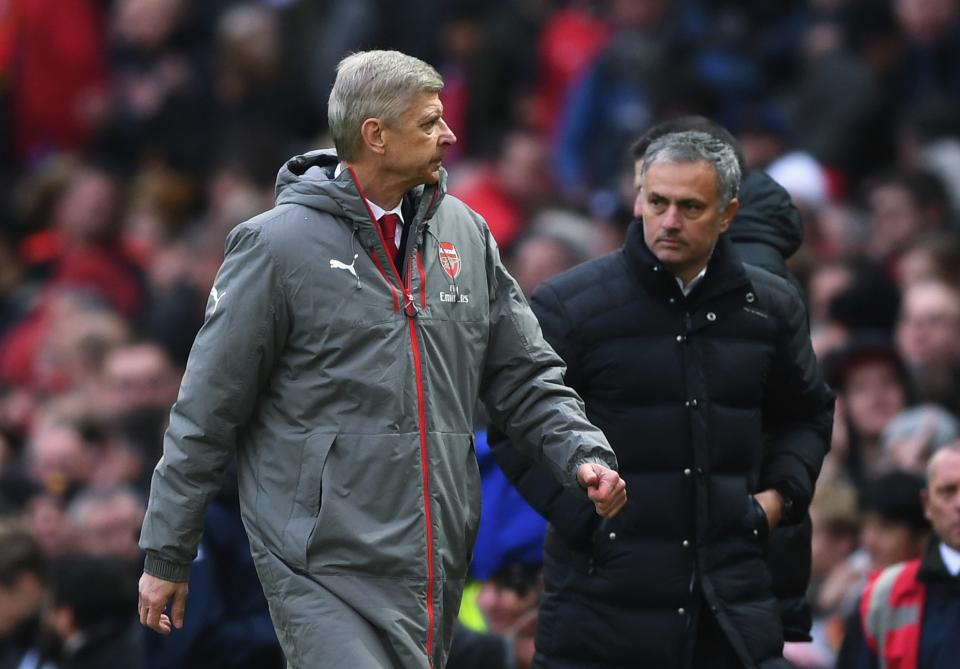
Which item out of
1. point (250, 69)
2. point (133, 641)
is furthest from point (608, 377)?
point (250, 69)

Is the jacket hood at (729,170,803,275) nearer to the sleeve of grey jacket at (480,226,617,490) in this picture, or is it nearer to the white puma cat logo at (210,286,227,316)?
the sleeve of grey jacket at (480,226,617,490)

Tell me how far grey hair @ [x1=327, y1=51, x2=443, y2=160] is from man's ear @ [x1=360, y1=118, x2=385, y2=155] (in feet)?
0.05

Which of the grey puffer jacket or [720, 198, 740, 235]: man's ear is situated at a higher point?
[720, 198, 740, 235]: man's ear

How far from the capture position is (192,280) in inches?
539

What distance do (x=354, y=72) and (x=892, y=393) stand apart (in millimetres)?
4408

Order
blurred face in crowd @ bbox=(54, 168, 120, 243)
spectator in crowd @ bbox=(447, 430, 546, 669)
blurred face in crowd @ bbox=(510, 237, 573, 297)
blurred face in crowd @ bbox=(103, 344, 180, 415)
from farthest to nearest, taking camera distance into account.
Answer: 1. blurred face in crowd @ bbox=(54, 168, 120, 243)
2. blurred face in crowd @ bbox=(103, 344, 180, 415)
3. blurred face in crowd @ bbox=(510, 237, 573, 297)
4. spectator in crowd @ bbox=(447, 430, 546, 669)

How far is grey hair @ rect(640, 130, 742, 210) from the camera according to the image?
21.1 ft

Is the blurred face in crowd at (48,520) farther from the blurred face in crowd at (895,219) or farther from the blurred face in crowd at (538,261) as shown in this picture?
the blurred face in crowd at (895,219)

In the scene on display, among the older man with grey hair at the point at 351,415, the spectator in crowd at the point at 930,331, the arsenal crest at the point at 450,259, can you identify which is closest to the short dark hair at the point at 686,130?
the arsenal crest at the point at 450,259

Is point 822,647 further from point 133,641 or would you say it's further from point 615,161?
point 615,161

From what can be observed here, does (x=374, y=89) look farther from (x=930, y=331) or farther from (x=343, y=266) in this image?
(x=930, y=331)

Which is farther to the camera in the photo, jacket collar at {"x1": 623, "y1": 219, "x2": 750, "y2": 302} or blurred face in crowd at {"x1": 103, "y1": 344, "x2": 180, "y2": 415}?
blurred face in crowd at {"x1": 103, "y1": 344, "x2": 180, "y2": 415}

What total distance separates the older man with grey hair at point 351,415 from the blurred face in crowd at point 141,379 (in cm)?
592

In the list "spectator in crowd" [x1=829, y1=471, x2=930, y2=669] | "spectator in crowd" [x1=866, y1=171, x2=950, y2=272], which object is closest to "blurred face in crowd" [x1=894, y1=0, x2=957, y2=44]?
"spectator in crowd" [x1=866, y1=171, x2=950, y2=272]
